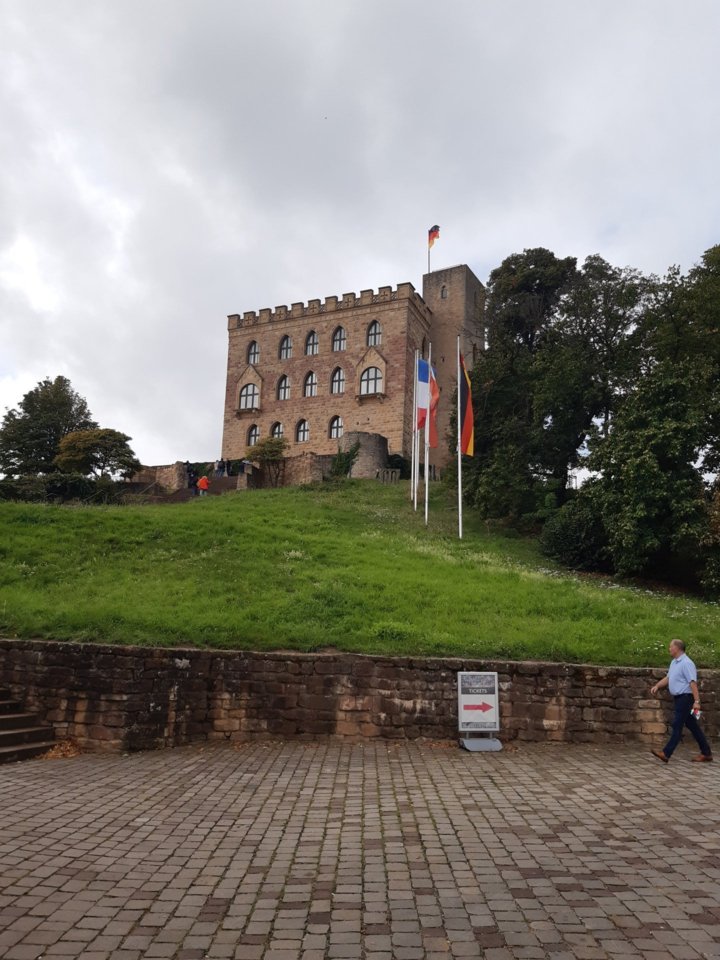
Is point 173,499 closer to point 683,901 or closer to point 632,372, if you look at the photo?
point 632,372

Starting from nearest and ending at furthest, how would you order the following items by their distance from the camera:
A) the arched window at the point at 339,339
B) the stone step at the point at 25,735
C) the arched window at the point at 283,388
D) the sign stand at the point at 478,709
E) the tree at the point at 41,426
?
the stone step at the point at 25,735, the sign stand at the point at 478,709, the tree at the point at 41,426, the arched window at the point at 339,339, the arched window at the point at 283,388

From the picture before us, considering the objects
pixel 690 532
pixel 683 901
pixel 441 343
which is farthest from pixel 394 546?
pixel 441 343

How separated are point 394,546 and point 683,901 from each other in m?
15.8

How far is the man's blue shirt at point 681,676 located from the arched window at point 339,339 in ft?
141

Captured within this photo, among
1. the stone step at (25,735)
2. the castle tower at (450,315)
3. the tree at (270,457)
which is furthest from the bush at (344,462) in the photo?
the stone step at (25,735)

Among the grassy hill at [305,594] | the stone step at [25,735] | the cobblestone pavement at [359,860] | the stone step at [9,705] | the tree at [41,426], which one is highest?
the tree at [41,426]

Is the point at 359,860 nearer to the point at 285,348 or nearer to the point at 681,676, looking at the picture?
the point at 681,676

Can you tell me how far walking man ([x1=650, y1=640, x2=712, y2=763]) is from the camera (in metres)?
8.79

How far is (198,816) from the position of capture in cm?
653

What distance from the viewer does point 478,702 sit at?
9.72 m

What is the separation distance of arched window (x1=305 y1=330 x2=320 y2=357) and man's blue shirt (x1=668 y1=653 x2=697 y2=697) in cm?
4402

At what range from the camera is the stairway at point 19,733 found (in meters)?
8.89

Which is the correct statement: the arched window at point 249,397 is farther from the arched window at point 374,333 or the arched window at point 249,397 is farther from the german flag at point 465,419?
the german flag at point 465,419

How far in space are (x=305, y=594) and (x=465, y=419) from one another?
42.0ft
